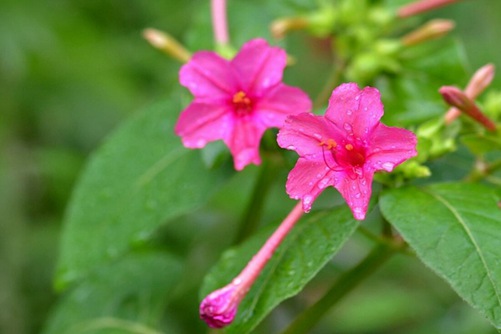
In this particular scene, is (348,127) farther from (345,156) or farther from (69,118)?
(69,118)

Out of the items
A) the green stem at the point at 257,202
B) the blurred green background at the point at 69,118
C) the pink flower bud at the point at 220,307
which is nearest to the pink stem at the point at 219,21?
the green stem at the point at 257,202

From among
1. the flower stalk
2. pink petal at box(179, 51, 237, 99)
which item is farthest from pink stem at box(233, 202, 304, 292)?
pink petal at box(179, 51, 237, 99)

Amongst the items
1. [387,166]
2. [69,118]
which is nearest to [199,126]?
[387,166]

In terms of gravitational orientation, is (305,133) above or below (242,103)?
below

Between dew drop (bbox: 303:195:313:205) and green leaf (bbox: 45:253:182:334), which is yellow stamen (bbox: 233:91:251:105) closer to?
dew drop (bbox: 303:195:313:205)

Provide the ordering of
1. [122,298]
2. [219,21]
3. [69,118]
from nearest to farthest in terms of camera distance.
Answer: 1. [219,21]
2. [122,298]
3. [69,118]

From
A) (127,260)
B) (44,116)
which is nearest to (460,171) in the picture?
(127,260)

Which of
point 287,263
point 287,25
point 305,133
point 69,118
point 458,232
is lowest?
point 458,232

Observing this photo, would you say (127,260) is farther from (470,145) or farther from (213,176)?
(470,145)
